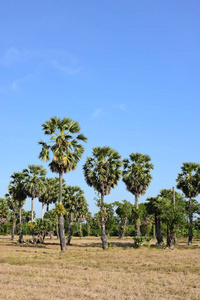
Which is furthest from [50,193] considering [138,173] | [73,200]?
[138,173]

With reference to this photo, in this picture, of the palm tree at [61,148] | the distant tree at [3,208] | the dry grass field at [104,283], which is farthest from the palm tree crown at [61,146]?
the distant tree at [3,208]

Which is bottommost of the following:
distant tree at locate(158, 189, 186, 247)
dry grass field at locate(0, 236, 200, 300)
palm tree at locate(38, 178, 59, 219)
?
dry grass field at locate(0, 236, 200, 300)

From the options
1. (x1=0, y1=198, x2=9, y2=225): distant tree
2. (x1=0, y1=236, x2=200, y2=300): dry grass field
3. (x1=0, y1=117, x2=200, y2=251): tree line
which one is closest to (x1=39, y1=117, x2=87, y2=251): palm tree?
(x1=0, y1=117, x2=200, y2=251): tree line

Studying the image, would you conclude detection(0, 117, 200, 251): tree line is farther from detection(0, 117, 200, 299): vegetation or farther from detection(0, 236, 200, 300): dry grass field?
detection(0, 236, 200, 300): dry grass field

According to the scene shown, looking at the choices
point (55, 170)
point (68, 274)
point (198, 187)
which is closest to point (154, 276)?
point (68, 274)

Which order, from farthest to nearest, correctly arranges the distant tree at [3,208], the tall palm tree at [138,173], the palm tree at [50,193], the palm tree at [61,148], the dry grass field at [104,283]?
the distant tree at [3,208], the palm tree at [50,193], the tall palm tree at [138,173], the palm tree at [61,148], the dry grass field at [104,283]

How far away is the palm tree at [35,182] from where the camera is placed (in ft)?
178

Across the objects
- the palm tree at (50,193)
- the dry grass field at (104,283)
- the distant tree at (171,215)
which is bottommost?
the dry grass field at (104,283)

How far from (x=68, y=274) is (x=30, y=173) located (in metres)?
39.4

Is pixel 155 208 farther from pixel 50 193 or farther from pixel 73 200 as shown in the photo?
pixel 50 193

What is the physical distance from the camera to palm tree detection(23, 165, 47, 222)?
54.3 m

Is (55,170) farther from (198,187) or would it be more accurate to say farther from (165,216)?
(198,187)

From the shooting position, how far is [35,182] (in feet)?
180

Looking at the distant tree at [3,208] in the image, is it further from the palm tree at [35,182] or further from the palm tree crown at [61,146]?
the palm tree crown at [61,146]
